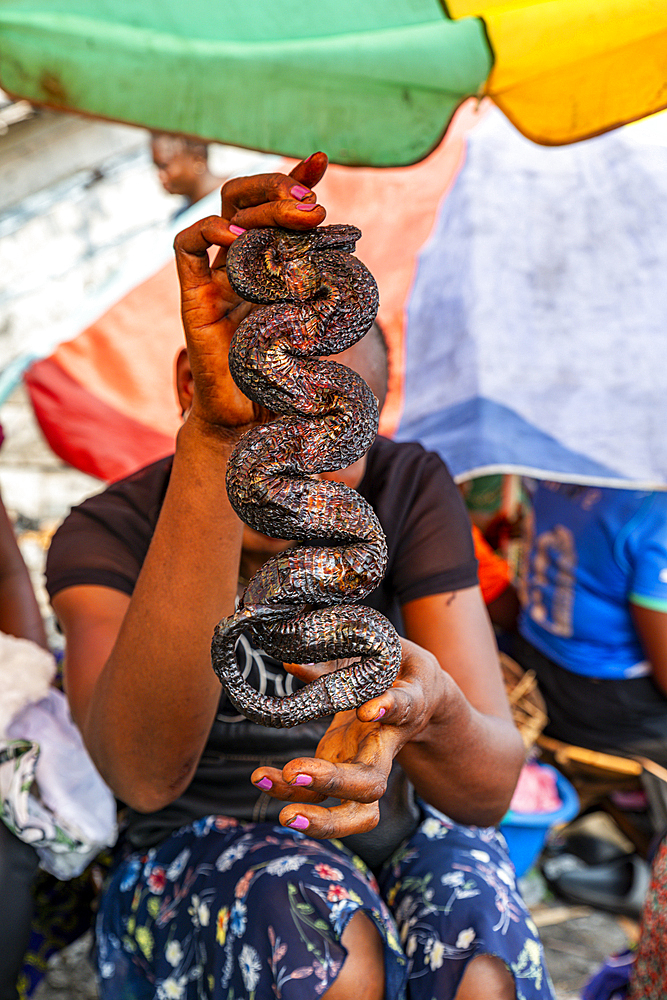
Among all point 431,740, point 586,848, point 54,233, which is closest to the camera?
point 431,740

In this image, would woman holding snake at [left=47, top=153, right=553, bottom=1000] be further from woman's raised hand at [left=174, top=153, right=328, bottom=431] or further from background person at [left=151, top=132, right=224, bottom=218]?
background person at [left=151, top=132, right=224, bottom=218]

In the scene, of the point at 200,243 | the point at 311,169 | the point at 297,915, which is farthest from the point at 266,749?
the point at 311,169

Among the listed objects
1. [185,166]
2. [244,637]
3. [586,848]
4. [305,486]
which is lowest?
[586,848]

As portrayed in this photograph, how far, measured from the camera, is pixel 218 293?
122cm

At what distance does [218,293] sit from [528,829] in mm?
2174

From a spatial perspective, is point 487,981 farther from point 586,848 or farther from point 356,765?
point 586,848

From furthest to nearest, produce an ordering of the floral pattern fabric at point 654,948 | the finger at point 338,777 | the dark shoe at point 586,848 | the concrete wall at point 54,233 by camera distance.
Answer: the concrete wall at point 54,233, the dark shoe at point 586,848, the floral pattern fabric at point 654,948, the finger at point 338,777

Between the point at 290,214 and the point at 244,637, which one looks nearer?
the point at 290,214

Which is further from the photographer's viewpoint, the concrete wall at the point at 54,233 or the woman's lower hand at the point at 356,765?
the concrete wall at the point at 54,233

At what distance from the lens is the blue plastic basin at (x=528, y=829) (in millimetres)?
2607

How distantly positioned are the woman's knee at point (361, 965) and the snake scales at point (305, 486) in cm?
67

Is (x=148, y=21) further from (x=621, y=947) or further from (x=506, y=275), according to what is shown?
(x=621, y=947)

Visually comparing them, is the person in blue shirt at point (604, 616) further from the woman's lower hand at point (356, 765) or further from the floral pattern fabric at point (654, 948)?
the woman's lower hand at point (356, 765)

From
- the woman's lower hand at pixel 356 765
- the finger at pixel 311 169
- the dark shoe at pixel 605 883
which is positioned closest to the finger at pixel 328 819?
the woman's lower hand at pixel 356 765
